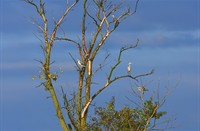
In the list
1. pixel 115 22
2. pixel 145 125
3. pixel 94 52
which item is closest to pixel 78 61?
pixel 94 52

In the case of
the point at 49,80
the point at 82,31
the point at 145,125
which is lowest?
the point at 145,125

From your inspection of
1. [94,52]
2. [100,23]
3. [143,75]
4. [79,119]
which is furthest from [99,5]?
[79,119]

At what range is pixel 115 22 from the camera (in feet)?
49.9

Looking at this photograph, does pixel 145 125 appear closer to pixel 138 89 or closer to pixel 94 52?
pixel 138 89

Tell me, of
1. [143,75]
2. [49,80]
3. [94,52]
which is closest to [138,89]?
[143,75]

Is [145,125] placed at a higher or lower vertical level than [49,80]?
lower

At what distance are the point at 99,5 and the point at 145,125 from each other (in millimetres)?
3923

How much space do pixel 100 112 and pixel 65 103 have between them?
1.22m

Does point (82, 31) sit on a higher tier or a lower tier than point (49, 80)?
higher

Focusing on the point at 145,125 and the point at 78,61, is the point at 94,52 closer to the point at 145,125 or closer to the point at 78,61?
the point at 78,61

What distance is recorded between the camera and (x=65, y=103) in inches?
585

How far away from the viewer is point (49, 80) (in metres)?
14.8

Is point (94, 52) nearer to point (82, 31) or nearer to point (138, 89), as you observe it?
point (82, 31)

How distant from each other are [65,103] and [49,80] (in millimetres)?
834
